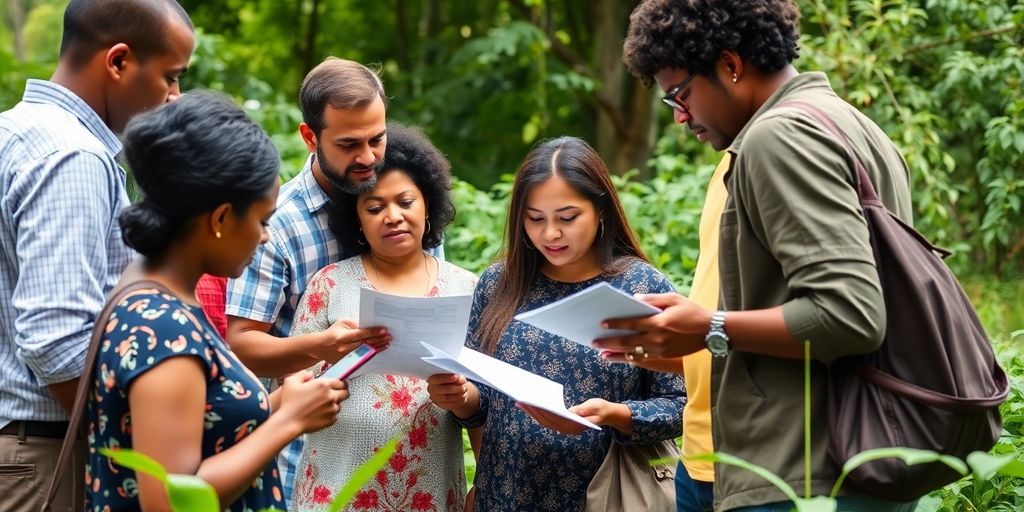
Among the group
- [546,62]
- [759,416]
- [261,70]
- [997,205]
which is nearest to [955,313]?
[759,416]

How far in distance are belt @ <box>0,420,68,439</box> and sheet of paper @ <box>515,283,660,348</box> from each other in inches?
43.3

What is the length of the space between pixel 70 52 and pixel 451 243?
144 inches

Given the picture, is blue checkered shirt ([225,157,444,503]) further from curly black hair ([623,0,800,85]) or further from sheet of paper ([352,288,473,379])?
curly black hair ([623,0,800,85])

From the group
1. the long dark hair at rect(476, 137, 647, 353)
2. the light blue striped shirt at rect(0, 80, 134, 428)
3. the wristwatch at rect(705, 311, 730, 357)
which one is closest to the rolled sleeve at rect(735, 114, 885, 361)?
the wristwatch at rect(705, 311, 730, 357)

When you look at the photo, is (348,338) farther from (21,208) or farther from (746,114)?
(746,114)

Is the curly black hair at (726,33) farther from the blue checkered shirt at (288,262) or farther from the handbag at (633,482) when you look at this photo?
the blue checkered shirt at (288,262)

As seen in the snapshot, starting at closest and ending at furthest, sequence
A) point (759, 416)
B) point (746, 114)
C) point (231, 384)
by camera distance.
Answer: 1. point (231, 384)
2. point (759, 416)
3. point (746, 114)

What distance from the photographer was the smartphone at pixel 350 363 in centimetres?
266

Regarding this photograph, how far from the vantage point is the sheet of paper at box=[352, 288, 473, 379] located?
9.66 ft

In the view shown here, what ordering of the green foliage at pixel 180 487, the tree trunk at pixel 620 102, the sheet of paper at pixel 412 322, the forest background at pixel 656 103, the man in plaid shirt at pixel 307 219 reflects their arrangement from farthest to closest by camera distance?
the tree trunk at pixel 620 102 < the forest background at pixel 656 103 < the man in plaid shirt at pixel 307 219 < the sheet of paper at pixel 412 322 < the green foliage at pixel 180 487

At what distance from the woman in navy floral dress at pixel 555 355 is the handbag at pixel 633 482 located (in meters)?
0.07

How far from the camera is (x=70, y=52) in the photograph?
290 centimetres

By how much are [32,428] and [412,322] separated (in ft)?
3.01

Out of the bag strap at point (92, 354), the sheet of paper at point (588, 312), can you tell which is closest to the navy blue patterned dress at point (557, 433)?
the sheet of paper at point (588, 312)
